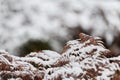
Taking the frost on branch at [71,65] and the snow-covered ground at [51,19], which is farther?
the snow-covered ground at [51,19]

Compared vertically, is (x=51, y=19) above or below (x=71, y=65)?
above

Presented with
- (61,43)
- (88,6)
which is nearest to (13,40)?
(61,43)

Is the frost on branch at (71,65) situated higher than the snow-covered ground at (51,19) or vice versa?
the snow-covered ground at (51,19)

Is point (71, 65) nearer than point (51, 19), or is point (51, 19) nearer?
point (71, 65)
